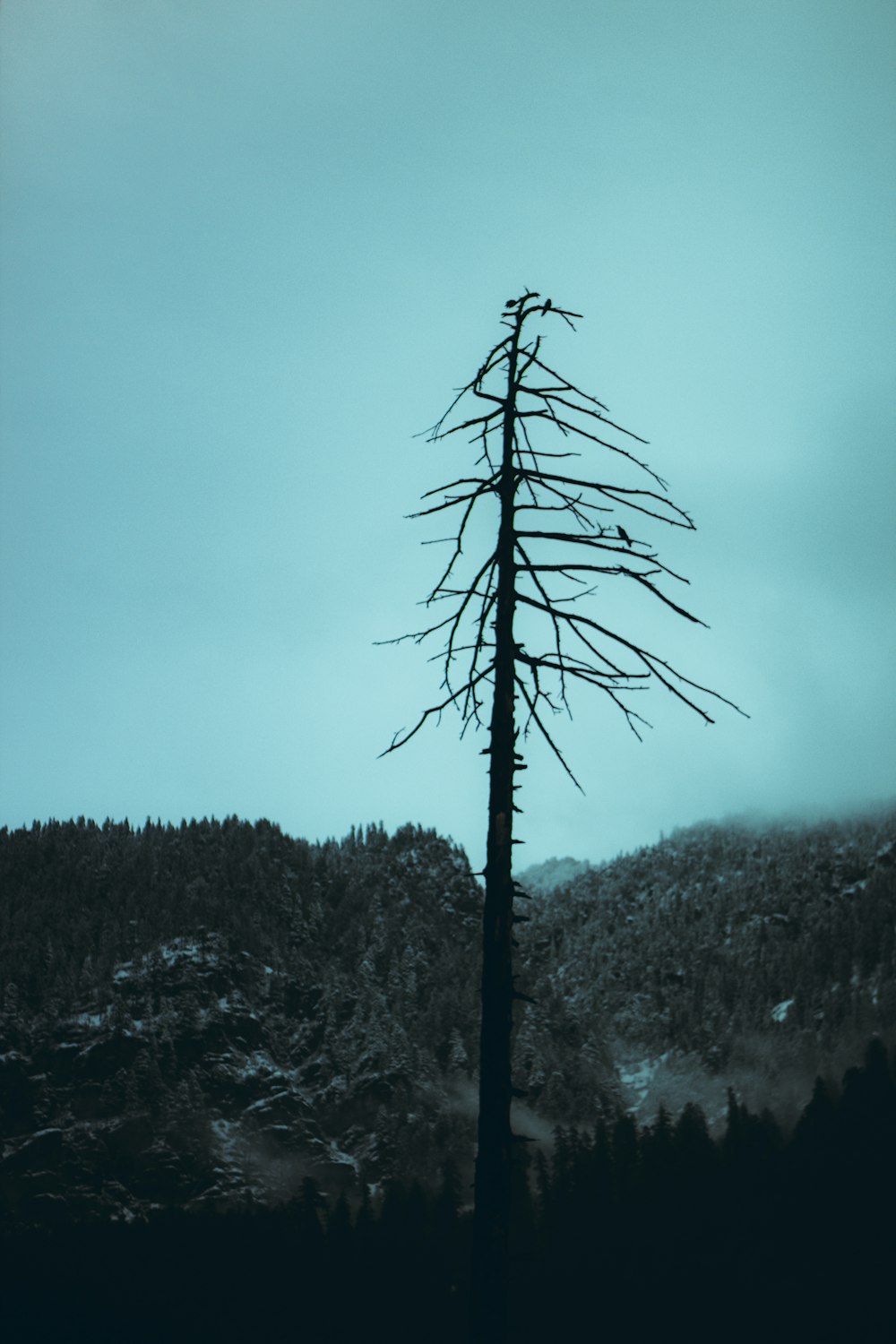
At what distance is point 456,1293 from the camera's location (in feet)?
463

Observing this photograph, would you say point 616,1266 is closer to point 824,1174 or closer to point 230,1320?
point 824,1174

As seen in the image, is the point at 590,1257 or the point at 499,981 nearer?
the point at 499,981

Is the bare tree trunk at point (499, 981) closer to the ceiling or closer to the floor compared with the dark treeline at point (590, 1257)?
closer to the ceiling

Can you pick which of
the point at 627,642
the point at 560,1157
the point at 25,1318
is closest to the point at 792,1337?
the point at 560,1157

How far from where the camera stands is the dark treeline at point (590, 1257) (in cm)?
13225

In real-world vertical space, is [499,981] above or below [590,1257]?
above

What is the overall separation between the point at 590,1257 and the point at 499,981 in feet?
480

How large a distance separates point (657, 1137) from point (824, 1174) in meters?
20.0

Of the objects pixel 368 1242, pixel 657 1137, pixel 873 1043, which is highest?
pixel 873 1043

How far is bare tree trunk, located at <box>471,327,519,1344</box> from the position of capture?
28.9 ft

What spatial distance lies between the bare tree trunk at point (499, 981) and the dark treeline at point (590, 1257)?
130 m

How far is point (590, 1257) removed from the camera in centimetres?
14150

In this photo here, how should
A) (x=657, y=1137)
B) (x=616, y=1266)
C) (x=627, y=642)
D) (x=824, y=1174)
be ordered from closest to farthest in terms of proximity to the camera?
1. (x=627, y=642)
2. (x=616, y=1266)
3. (x=824, y=1174)
4. (x=657, y=1137)

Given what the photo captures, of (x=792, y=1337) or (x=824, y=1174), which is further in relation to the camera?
(x=824, y=1174)
